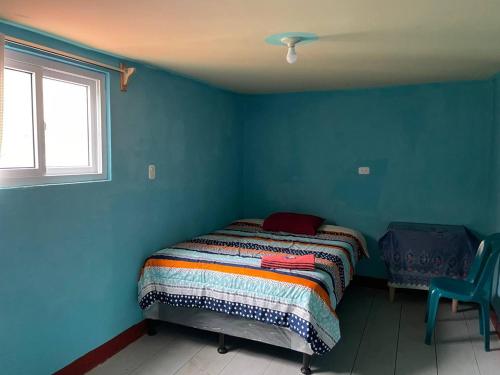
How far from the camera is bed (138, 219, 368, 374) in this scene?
238cm

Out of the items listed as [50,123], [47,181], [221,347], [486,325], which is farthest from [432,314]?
[50,123]

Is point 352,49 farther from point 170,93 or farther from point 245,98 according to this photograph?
point 245,98

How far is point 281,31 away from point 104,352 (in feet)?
7.63

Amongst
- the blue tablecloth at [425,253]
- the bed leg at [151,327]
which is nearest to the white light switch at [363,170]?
the blue tablecloth at [425,253]

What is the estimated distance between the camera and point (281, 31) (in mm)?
2047

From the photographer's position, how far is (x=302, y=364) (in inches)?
101

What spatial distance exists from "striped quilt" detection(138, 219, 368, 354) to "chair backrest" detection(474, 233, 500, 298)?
0.92 metres

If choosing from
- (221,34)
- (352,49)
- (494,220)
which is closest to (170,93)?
(221,34)

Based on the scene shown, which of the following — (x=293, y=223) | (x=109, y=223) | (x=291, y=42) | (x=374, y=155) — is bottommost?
(x=293, y=223)

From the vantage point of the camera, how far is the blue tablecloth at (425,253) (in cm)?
343

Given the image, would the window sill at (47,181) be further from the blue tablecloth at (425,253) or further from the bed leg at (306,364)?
the blue tablecloth at (425,253)

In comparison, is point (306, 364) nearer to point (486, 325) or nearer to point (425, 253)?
point (486, 325)

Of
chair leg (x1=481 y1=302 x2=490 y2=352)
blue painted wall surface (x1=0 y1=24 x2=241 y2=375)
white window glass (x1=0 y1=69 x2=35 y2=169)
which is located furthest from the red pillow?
white window glass (x1=0 y1=69 x2=35 y2=169)

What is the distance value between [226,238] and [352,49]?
74.2 inches
